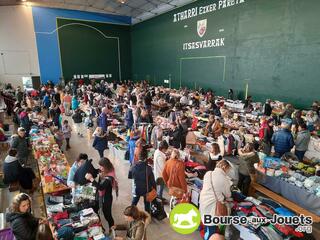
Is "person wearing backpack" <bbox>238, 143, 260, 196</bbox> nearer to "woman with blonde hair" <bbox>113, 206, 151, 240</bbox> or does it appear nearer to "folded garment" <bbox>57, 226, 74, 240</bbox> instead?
"woman with blonde hair" <bbox>113, 206, 151, 240</bbox>

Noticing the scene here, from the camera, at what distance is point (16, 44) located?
18.7 m

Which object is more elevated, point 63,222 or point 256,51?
point 256,51

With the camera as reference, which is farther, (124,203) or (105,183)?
(124,203)

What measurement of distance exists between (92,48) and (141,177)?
67.9 ft

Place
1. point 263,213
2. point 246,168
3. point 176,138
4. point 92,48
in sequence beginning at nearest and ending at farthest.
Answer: point 263,213, point 246,168, point 176,138, point 92,48

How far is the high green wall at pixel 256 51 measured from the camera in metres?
10.5

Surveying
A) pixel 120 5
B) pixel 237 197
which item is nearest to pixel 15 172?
pixel 237 197

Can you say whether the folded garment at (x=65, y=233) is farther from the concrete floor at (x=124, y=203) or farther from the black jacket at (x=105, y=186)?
the concrete floor at (x=124, y=203)

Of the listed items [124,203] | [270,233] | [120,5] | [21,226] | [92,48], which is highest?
[120,5]

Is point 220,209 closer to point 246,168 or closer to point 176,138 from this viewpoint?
point 246,168

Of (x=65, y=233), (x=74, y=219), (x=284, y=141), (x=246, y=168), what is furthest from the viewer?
(x=284, y=141)

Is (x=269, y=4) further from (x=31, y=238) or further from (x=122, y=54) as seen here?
(x=122, y=54)

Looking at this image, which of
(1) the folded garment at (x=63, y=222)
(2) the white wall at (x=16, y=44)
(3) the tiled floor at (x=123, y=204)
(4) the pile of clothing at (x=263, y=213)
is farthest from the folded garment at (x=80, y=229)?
(2) the white wall at (x=16, y=44)

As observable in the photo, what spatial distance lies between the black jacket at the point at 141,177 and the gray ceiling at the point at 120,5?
1537 cm
